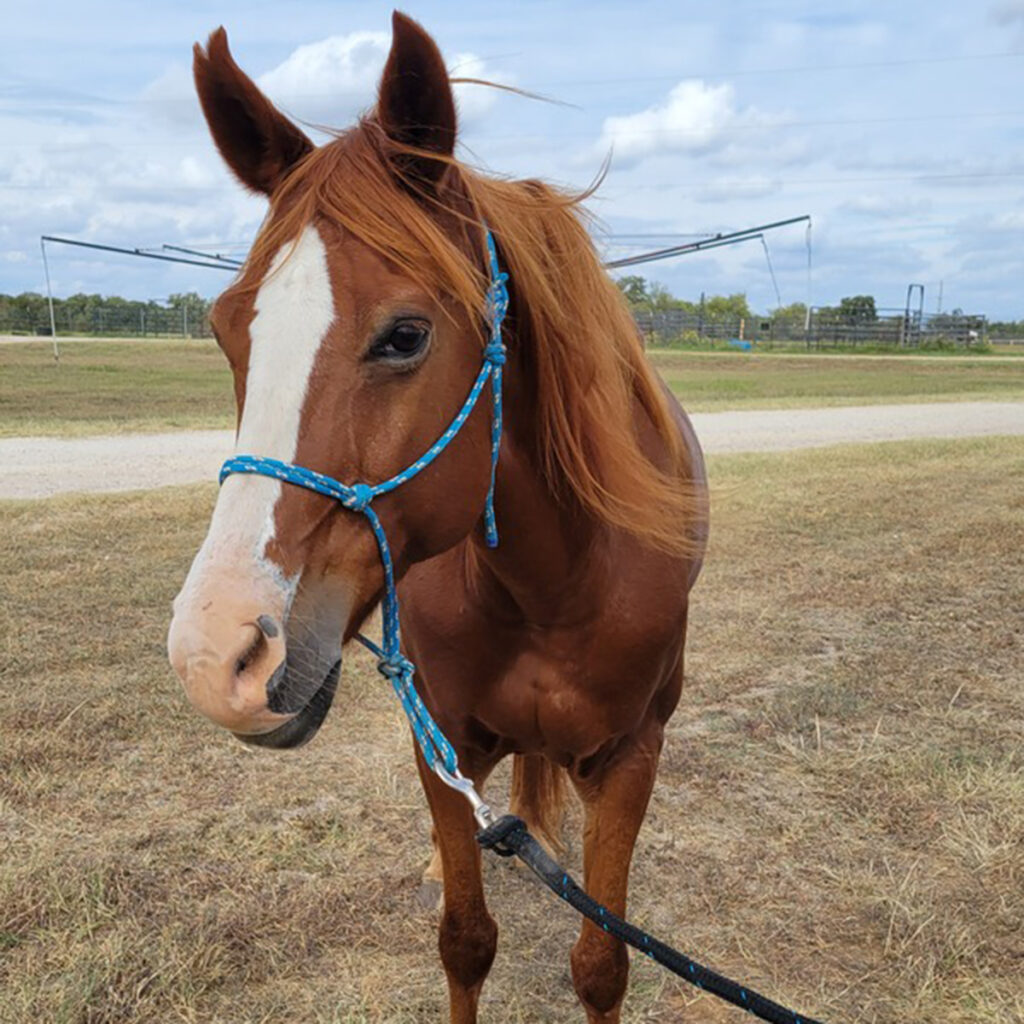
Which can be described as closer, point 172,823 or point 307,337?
point 307,337

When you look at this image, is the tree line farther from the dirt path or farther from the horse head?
the horse head

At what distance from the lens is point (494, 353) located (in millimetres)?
1760

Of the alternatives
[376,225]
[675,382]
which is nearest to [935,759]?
[376,225]

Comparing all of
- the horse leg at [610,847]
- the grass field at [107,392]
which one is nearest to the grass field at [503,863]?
the horse leg at [610,847]

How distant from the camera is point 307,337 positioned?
1.52 meters

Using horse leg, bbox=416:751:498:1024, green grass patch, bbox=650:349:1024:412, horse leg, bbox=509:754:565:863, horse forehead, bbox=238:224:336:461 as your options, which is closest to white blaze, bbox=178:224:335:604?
horse forehead, bbox=238:224:336:461

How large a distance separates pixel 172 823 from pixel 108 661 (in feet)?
5.33

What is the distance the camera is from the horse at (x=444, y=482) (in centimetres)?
148

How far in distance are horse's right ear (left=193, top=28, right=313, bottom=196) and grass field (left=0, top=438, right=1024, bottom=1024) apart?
2.25 metres

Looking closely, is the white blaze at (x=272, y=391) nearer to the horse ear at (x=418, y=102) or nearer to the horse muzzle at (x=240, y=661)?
the horse muzzle at (x=240, y=661)

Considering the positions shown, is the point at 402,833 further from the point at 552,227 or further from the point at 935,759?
the point at 552,227

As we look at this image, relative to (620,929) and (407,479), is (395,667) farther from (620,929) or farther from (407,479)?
(620,929)

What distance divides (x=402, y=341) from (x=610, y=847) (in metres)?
1.53

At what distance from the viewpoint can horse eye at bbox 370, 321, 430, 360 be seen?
1567 mm
